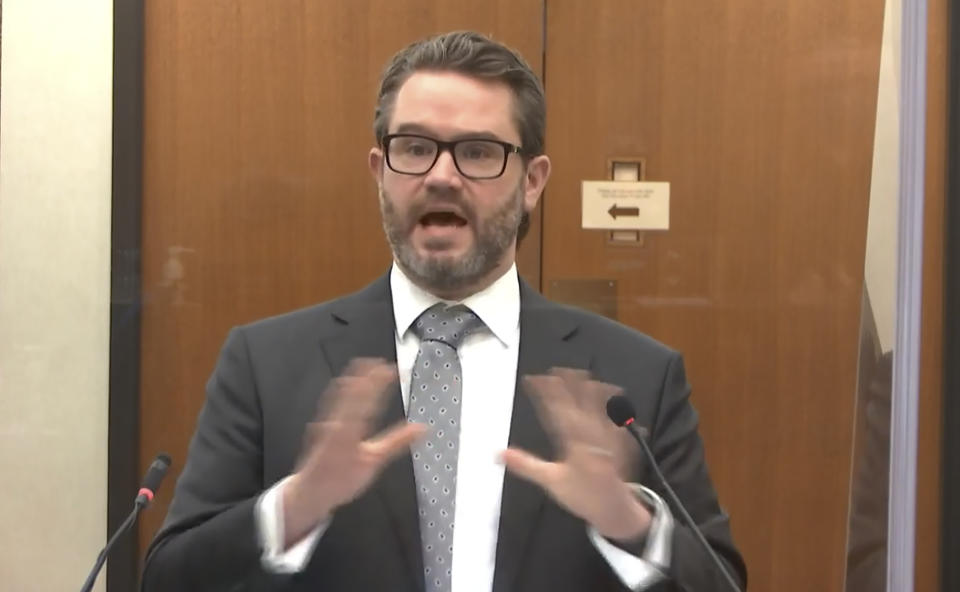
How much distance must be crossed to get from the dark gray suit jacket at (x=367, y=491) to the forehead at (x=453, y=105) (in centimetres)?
25

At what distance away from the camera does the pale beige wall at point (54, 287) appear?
4.54ft

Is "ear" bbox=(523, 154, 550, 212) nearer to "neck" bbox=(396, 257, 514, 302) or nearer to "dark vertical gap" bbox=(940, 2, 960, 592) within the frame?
"neck" bbox=(396, 257, 514, 302)

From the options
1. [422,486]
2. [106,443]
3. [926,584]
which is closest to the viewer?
[422,486]

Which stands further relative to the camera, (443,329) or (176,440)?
(176,440)

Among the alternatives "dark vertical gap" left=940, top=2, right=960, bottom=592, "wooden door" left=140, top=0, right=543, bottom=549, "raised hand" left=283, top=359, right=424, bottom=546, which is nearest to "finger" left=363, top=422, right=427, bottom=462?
"raised hand" left=283, top=359, right=424, bottom=546

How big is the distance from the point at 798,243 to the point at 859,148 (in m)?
0.20

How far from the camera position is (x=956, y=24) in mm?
1465

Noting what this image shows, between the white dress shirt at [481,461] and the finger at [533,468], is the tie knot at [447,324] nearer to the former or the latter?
the white dress shirt at [481,461]

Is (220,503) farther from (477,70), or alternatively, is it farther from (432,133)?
(477,70)

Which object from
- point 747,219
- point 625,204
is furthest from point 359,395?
point 747,219

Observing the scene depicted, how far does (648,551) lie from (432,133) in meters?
0.58

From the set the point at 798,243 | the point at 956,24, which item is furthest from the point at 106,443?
the point at 956,24

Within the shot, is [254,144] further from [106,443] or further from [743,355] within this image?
[743,355]

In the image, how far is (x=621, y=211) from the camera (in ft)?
5.28
